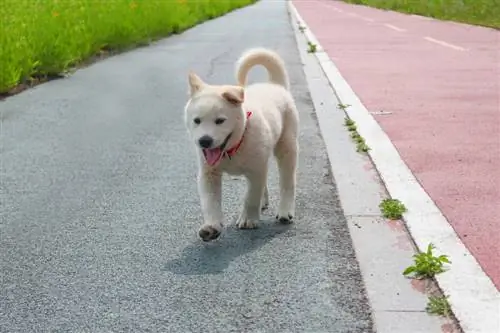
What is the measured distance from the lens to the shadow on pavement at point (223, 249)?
3.97 m

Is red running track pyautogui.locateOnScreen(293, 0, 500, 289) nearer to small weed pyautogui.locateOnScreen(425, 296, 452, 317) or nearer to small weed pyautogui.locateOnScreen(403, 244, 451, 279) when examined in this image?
small weed pyautogui.locateOnScreen(403, 244, 451, 279)

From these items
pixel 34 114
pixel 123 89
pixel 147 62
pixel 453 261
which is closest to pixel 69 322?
pixel 453 261

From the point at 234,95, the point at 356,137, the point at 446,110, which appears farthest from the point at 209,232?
the point at 446,110

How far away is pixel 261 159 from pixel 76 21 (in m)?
11.0

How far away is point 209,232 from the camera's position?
420 cm

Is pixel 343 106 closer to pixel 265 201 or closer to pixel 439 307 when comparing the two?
pixel 265 201

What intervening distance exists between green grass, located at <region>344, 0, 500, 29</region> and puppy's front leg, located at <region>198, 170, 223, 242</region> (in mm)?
18378

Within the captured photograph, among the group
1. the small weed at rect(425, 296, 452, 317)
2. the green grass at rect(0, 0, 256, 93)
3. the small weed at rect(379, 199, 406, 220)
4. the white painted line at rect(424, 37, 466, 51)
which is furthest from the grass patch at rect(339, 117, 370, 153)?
the white painted line at rect(424, 37, 466, 51)

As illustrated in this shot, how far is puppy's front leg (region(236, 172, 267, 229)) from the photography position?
4406 mm

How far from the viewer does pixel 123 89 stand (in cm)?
1059

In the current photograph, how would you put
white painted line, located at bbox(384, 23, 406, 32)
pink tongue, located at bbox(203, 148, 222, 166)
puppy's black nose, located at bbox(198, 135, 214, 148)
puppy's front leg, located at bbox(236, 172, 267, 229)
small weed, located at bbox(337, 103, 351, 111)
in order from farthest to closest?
white painted line, located at bbox(384, 23, 406, 32), small weed, located at bbox(337, 103, 351, 111), puppy's front leg, located at bbox(236, 172, 267, 229), pink tongue, located at bbox(203, 148, 222, 166), puppy's black nose, located at bbox(198, 135, 214, 148)

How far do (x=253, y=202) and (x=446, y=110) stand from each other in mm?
4387

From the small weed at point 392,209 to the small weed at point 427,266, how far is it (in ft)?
2.61

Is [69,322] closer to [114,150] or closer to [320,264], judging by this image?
[320,264]
